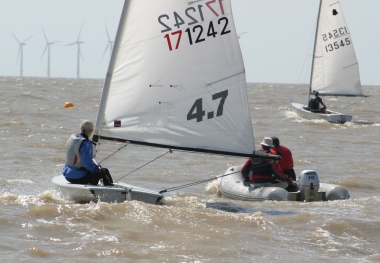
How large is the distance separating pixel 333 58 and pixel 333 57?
4 cm

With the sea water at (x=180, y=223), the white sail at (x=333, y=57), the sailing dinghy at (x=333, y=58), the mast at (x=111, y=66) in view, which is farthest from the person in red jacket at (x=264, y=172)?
the white sail at (x=333, y=57)

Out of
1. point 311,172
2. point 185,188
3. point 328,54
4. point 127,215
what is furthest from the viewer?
point 328,54

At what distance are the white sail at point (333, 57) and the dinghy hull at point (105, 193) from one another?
1855 cm

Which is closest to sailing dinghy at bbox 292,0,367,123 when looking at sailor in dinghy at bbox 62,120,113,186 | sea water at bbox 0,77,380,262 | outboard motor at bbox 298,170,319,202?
sea water at bbox 0,77,380,262

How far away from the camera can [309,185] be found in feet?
33.9

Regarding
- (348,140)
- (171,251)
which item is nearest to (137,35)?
(171,251)

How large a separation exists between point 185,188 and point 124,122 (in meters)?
3.09

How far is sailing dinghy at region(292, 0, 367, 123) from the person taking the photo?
1033 inches

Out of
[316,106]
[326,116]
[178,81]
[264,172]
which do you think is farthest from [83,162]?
[316,106]

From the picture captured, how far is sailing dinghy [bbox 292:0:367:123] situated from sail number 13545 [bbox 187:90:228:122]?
54.1 ft

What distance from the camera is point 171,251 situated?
7375mm

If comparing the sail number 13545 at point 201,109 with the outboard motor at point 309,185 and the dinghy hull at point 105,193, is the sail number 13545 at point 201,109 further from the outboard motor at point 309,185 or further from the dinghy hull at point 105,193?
the outboard motor at point 309,185

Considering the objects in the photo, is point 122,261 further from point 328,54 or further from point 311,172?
point 328,54

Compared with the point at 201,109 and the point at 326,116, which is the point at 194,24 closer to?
the point at 201,109
